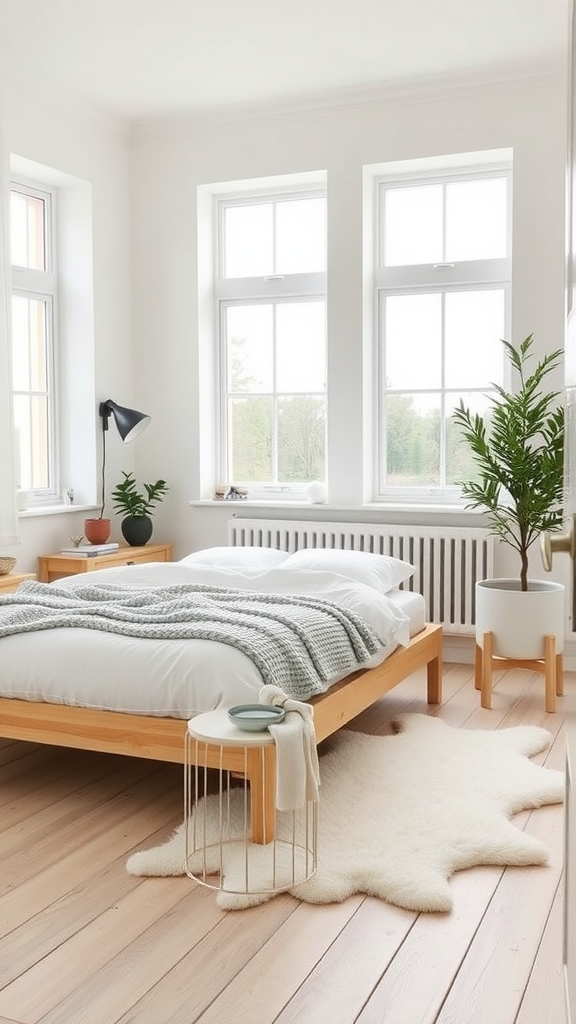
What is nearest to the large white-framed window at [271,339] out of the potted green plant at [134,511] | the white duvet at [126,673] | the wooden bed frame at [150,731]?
the potted green plant at [134,511]

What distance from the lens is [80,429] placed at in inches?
212

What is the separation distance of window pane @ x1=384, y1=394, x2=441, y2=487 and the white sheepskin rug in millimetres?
1868

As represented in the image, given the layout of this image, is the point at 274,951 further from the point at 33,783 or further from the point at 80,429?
the point at 80,429

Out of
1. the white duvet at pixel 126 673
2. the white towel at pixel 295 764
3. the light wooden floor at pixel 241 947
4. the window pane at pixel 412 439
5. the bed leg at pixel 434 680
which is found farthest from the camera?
the window pane at pixel 412 439

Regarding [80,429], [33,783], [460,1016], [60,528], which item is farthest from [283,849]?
[80,429]

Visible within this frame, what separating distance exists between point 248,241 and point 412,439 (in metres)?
1.51

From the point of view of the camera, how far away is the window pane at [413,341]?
203 inches

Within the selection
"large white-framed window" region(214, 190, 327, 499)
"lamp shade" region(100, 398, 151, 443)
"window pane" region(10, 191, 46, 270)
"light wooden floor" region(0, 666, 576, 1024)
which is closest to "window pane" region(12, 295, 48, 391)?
"window pane" region(10, 191, 46, 270)

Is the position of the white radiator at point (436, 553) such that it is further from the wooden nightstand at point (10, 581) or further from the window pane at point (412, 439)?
the wooden nightstand at point (10, 581)

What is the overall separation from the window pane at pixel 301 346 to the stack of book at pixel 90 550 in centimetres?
133

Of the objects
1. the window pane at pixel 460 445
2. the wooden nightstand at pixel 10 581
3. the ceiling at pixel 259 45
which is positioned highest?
the ceiling at pixel 259 45

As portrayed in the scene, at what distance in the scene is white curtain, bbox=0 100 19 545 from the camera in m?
4.48

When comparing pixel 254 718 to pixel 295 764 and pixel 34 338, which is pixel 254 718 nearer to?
pixel 295 764

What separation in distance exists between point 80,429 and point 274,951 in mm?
3756
